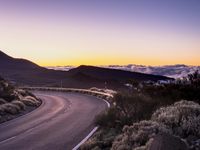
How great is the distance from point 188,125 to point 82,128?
9.76 metres

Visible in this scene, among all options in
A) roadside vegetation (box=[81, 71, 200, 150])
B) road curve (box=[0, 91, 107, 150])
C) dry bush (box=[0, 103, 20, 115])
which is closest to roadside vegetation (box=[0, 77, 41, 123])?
dry bush (box=[0, 103, 20, 115])

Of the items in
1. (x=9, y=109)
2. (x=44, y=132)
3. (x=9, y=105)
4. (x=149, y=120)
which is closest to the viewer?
(x=149, y=120)

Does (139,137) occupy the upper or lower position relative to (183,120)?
lower

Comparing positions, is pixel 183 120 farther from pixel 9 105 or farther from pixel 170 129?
pixel 9 105

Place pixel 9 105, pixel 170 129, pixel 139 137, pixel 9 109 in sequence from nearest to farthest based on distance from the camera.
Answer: pixel 139 137 < pixel 170 129 < pixel 9 109 < pixel 9 105

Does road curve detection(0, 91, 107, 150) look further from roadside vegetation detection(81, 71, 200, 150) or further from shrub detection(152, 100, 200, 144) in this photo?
shrub detection(152, 100, 200, 144)

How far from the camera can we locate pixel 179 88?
22188 mm

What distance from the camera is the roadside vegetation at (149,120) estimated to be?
11865 millimetres

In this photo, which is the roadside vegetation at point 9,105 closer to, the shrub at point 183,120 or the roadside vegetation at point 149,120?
the roadside vegetation at point 149,120

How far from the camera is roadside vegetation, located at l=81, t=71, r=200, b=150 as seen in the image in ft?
38.9

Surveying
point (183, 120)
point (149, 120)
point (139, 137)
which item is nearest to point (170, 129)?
point (183, 120)

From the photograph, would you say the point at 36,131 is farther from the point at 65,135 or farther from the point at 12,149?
the point at 12,149

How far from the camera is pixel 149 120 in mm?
14727

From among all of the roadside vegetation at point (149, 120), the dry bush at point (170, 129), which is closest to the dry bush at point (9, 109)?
the roadside vegetation at point (149, 120)
